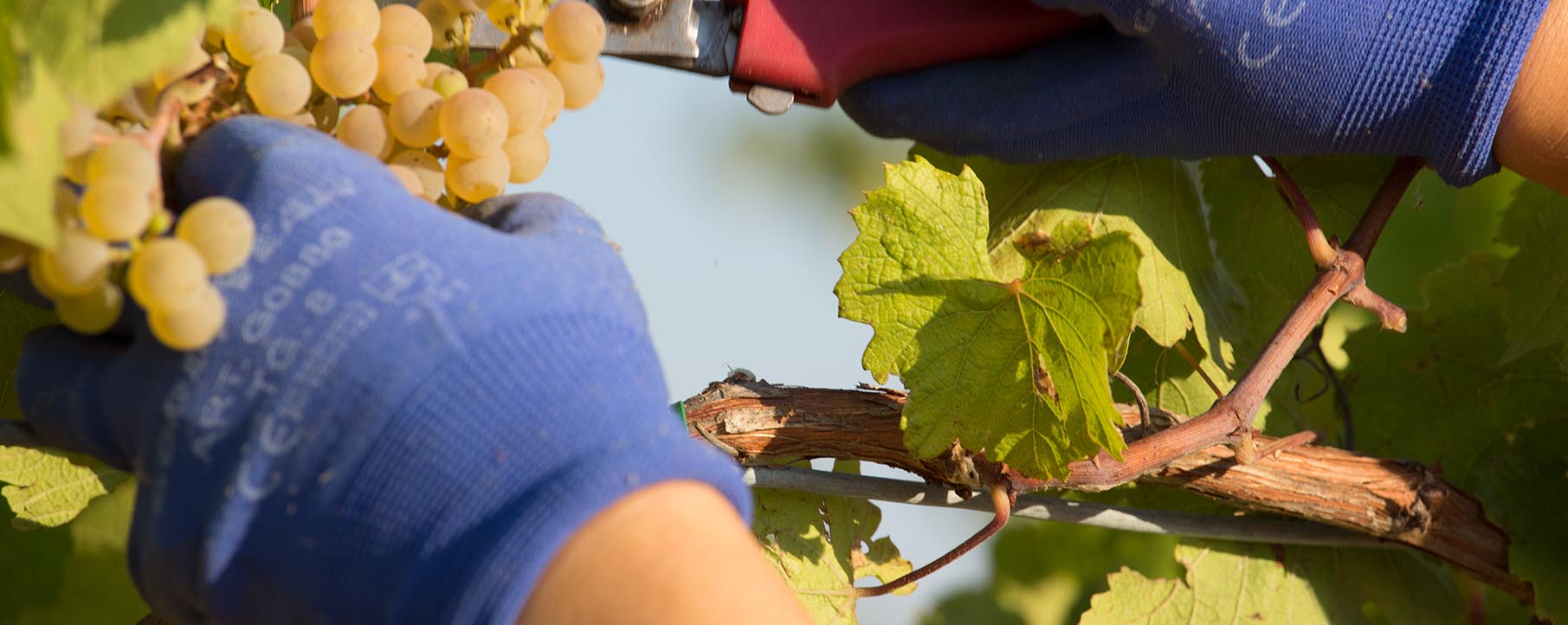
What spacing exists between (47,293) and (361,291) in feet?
0.47

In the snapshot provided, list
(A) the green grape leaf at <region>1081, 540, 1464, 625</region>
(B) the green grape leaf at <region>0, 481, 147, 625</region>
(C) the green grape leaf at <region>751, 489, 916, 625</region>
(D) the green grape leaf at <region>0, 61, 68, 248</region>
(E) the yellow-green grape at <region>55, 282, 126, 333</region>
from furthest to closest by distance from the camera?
(B) the green grape leaf at <region>0, 481, 147, 625</region>
(A) the green grape leaf at <region>1081, 540, 1464, 625</region>
(C) the green grape leaf at <region>751, 489, 916, 625</region>
(E) the yellow-green grape at <region>55, 282, 126, 333</region>
(D) the green grape leaf at <region>0, 61, 68, 248</region>

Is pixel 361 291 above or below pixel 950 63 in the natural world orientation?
below

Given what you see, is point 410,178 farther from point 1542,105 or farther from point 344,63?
point 1542,105

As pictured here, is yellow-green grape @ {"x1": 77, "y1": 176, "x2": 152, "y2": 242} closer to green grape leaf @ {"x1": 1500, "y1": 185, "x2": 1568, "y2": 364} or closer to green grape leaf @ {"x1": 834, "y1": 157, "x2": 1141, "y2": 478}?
green grape leaf @ {"x1": 834, "y1": 157, "x2": 1141, "y2": 478}

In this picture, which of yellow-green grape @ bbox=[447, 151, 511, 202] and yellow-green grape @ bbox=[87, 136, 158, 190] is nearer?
yellow-green grape @ bbox=[87, 136, 158, 190]

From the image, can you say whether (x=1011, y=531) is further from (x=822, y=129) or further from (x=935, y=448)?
(x=822, y=129)

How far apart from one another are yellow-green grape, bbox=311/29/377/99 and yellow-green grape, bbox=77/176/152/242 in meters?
0.16

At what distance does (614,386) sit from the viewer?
64 cm

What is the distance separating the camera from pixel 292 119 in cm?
70

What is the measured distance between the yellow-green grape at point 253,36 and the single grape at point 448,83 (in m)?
0.09

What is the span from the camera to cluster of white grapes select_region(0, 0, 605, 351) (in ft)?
1.81

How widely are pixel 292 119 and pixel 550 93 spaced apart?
0.15 m

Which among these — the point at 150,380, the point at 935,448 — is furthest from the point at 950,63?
the point at 150,380

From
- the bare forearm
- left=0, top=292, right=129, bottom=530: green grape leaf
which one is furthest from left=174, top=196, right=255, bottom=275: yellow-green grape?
left=0, top=292, right=129, bottom=530: green grape leaf
